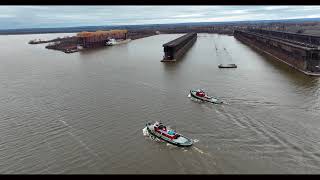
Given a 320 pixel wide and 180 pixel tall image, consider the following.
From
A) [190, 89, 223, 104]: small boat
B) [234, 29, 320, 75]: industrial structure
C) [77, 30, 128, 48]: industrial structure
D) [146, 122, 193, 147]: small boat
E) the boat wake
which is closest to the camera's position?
[146, 122, 193, 147]: small boat

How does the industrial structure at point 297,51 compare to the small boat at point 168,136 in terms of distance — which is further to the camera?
the industrial structure at point 297,51

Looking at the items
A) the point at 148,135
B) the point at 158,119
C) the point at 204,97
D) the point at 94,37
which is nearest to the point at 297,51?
the point at 204,97

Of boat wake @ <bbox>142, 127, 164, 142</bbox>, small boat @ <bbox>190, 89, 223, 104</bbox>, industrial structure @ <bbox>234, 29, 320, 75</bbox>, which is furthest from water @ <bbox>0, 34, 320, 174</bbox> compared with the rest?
industrial structure @ <bbox>234, 29, 320, 75</bbox>

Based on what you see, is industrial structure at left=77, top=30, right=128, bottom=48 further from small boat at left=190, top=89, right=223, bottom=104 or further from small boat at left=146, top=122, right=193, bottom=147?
small boat at left=146, top=122, right=193, bottom=147

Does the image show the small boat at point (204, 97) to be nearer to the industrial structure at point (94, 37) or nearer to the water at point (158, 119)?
the water at point (158, 119)

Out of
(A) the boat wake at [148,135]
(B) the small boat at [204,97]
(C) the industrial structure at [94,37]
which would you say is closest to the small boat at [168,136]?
(A) the boat wake at [148,135]

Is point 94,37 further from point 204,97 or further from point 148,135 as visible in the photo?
point 148,135
